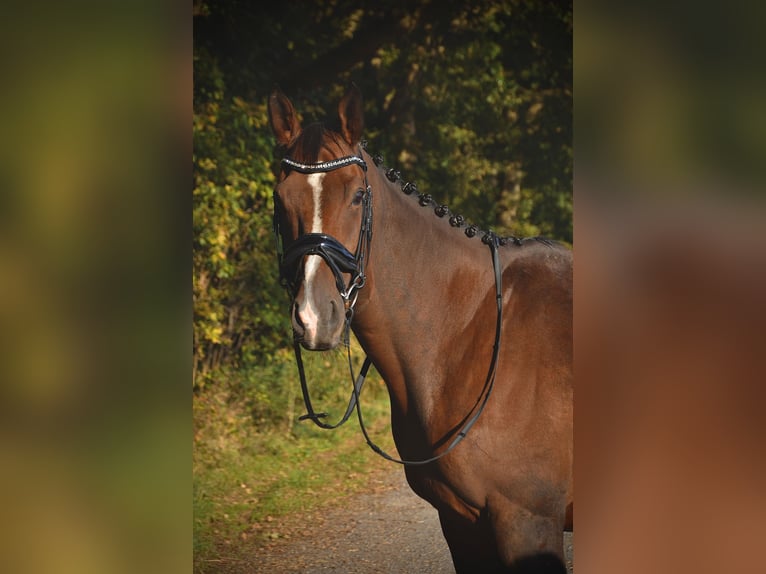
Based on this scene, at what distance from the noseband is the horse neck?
0.04 meters

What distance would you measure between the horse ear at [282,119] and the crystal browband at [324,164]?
13 cm

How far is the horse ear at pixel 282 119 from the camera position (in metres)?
2.46

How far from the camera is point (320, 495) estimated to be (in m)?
2.63

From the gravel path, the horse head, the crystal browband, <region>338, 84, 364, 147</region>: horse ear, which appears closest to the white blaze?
the horse head

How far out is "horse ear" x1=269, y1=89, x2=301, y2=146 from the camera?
2.46 metres

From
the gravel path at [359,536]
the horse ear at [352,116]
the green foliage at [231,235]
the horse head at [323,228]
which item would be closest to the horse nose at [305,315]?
the horse head at [323,228]

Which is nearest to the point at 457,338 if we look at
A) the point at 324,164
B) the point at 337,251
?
the point at 337,251

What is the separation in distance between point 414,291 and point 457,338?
0.23m

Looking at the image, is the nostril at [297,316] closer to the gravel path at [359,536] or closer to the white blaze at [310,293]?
the white blaze at [310,293]

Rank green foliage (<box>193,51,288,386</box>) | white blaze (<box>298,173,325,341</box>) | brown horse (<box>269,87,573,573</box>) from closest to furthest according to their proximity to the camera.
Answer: white blaze (<box>298,173,325,341</box>), brown horse (<box>269,87,573,573</box>), green foliage (<box>193,51,288,386</box>)

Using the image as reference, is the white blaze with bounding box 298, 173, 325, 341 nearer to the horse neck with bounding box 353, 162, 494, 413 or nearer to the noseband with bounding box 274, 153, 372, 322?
the noseband with bounding box 274, 153, 372, 322

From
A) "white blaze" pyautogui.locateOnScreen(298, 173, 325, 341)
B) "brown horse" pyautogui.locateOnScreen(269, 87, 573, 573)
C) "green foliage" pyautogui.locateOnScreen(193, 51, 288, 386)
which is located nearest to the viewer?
"white blaze" pyautogui.locateOnScreen(298, 173, 325, 341)

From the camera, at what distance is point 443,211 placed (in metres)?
2.48
